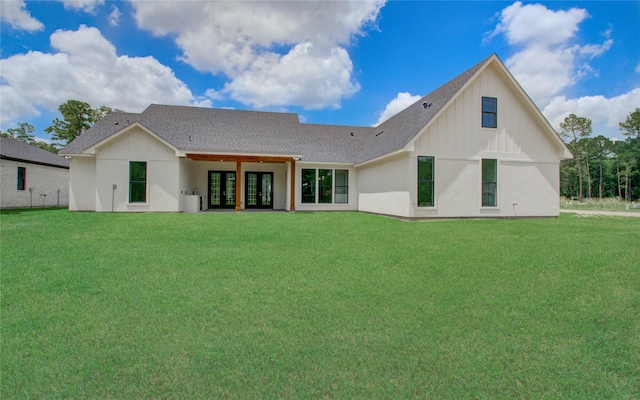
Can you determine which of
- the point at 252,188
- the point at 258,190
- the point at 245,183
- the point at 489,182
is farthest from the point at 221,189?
the point at 489,182

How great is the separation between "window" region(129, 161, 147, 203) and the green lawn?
7.97 m

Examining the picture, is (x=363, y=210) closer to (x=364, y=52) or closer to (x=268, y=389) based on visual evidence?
(x=364, y=52)

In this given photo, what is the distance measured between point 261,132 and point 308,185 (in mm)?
4731

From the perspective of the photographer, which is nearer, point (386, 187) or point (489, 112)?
point (489, 112)

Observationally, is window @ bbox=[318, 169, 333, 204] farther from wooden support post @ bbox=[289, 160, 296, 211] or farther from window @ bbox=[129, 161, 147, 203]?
window @ bbox=[129, 161, 147, 203]

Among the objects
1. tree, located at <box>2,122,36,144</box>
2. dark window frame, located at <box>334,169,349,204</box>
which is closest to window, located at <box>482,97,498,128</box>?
dark window frame, located at <box>334,169,349,204</box>

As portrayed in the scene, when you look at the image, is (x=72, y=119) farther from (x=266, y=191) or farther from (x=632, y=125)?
(x=632, y=125)

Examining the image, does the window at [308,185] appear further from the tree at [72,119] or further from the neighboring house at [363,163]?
the tree at [72,119]

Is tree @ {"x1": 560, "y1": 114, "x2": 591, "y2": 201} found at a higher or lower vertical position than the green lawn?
higher

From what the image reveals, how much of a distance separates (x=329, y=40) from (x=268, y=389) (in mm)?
17062

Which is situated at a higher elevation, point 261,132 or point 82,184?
point 261,132

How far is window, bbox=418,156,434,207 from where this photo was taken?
12.7 metres

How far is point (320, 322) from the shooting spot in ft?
12.1

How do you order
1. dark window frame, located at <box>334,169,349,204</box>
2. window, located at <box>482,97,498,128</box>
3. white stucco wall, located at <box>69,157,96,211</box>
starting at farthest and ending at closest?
dark window frame, located at <box>334,169,349,204</box>, white stucco wall, located at <box>69,157,96,211</box>, window, located at <box>482,97,498,128</box>
